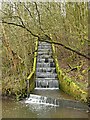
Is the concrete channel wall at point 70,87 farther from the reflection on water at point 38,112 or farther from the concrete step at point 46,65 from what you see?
the concrete step at point 46,65

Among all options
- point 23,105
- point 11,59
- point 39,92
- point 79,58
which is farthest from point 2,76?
point 79,58

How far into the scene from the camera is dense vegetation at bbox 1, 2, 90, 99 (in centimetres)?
1140

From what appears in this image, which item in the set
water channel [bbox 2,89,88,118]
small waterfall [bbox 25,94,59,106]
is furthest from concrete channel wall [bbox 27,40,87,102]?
small waterfall [bbox 25,94,59,106]

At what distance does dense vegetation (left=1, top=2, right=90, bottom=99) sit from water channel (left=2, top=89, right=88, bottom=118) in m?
1.04

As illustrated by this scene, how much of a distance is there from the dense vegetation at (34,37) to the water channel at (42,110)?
1036 mm

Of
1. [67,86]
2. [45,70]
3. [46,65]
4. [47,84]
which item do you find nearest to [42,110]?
[67,86]

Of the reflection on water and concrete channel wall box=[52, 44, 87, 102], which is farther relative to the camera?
concrete channel wall box=[52, 44, 87, 102]

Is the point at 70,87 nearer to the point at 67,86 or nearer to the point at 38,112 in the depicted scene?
the point at 67,86

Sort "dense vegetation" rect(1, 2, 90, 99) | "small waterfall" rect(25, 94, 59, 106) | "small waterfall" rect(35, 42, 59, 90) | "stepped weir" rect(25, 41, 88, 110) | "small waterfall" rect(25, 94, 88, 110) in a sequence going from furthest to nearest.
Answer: "small waterfall" rect(35, 42, 59, 90), "dense vegetation" rect(1, 2, 90, 99), "small waterfall" rect(25, 94, 59, 106), "stepped weir" rect(25, 41, 88, 110), "small waterfall" rect(25, 94, 88, 110)

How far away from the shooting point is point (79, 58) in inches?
527

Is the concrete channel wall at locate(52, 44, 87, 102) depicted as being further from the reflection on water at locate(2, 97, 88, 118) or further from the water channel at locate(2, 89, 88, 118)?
the reflection on water at locate(2, 97, 88, 118)

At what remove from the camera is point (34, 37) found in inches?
475

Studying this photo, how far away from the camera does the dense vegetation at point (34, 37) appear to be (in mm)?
11395

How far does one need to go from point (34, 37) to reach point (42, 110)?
158 inches
